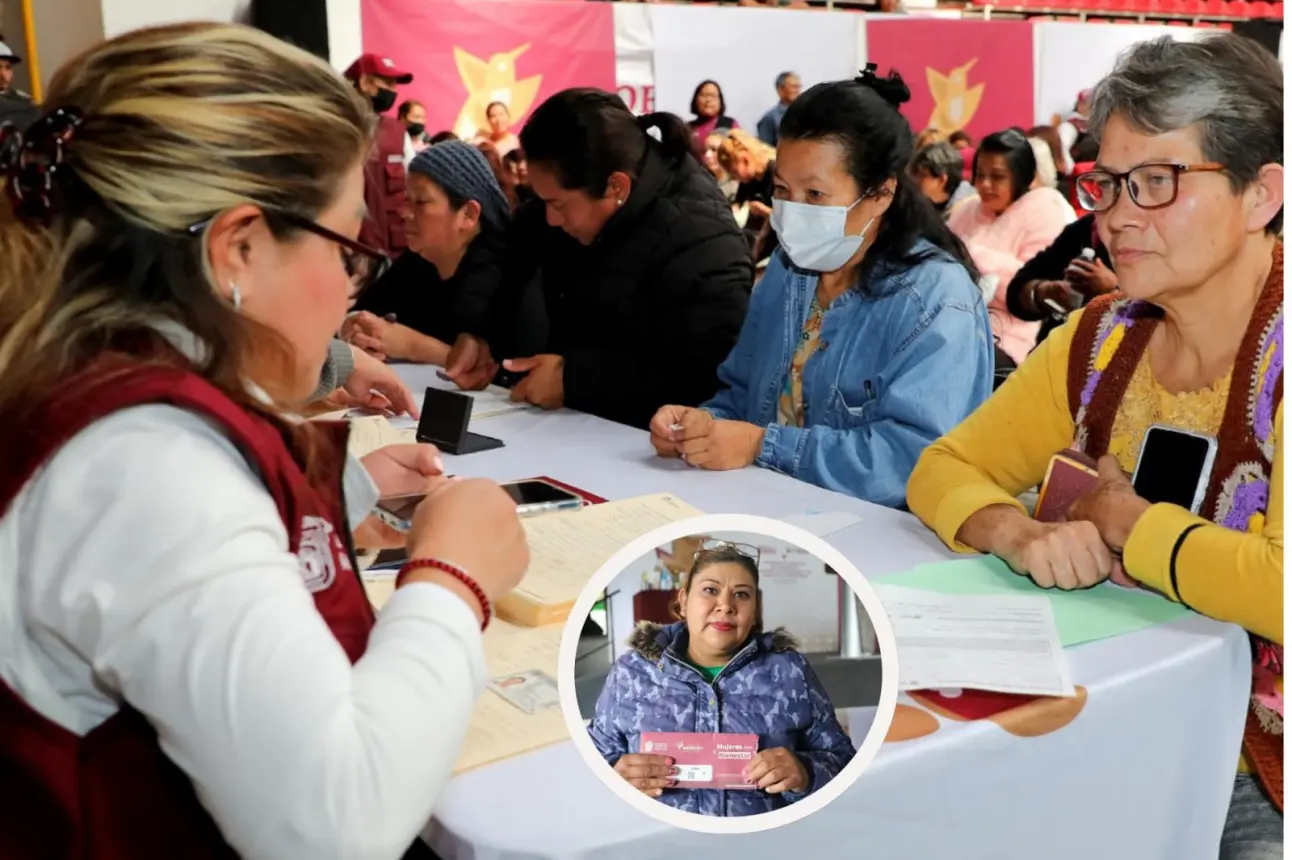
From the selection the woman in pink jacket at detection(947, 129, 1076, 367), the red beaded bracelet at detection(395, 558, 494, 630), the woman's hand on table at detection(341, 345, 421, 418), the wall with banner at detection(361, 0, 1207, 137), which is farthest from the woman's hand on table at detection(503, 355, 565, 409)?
the wall with banner at detection(361, 0, 1207, 137)

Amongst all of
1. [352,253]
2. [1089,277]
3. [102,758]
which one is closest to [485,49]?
[1089,277]

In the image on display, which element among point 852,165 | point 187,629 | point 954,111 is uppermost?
point 954,111

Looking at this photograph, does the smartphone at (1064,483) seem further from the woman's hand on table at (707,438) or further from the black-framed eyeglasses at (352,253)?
the black-framed eyeglasses at (352,253)

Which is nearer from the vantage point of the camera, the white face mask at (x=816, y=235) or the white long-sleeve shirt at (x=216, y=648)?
the white long-sleeve shirt at (x=216, y=648)

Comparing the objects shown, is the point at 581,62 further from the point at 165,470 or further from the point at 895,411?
the point at 165,470

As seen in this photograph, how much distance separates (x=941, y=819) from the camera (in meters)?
0.93

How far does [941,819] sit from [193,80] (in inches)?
31.5

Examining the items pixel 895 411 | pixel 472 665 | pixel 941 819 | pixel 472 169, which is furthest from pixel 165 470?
pixel 472 169

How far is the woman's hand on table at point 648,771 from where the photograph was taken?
2.42 feet

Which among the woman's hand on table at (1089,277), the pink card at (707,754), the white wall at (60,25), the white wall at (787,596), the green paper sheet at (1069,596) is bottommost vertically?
the green paper sheet at (1069,596)

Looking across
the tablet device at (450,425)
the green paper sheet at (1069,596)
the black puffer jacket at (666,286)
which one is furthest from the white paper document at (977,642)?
the black puffer jacket at (666,286)

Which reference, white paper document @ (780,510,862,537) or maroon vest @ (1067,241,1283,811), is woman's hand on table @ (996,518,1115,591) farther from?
white paper document @ (780,510,862,537)

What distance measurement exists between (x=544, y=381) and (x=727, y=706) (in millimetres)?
1531

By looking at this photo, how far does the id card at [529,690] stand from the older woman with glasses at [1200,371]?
0.57 meters
